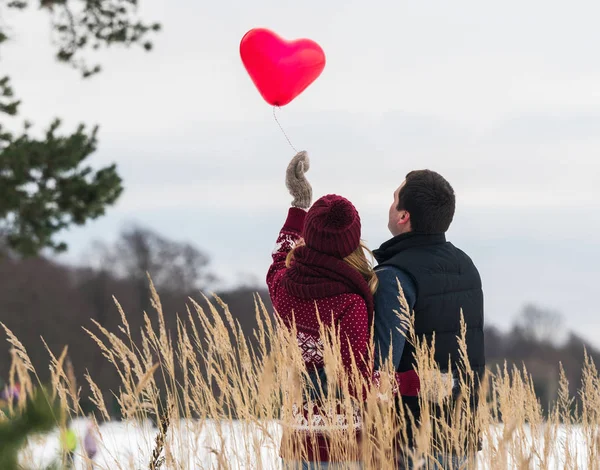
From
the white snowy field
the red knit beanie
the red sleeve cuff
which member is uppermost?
the red sleeve cuff

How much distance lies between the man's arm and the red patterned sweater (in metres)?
0.06

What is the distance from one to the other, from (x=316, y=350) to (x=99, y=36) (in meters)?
8.45

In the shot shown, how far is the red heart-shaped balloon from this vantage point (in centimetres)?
417

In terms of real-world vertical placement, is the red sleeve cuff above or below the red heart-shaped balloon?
below

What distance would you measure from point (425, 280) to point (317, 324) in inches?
16.1

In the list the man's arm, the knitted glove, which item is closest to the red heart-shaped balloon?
the knitted glove

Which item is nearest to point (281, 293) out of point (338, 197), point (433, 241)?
point (338, 197)

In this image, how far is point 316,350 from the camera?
2770mm

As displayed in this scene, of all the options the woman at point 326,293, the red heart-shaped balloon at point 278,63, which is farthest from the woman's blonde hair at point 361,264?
the red heart-shaped balloon at point 278,63

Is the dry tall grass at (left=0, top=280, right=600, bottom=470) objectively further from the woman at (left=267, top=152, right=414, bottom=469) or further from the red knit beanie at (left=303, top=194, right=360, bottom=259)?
the red knit beanie at (left=303, top=194, right=360, bottom=259)

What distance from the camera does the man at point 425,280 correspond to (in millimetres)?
2691

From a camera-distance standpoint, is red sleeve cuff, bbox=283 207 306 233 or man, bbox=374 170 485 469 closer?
man, bbox=374 170 485 469

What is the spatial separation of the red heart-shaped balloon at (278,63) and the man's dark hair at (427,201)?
5.08ft

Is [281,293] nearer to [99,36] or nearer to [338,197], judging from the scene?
[338,197]
